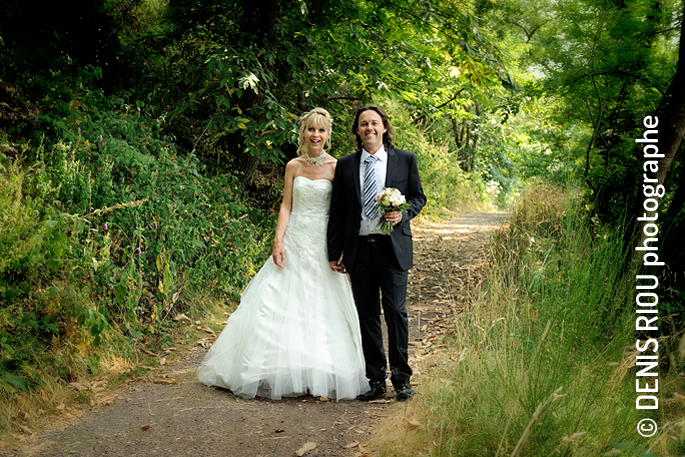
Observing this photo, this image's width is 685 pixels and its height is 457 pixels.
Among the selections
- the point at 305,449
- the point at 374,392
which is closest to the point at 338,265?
the point at 374,392

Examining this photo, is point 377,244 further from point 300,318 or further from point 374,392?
point 374,392

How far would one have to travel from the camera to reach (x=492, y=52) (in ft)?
23.6

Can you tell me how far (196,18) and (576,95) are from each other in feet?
17.6

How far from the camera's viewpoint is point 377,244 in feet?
14.5

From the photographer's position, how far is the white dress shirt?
4.38 meters

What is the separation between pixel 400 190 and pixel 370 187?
24 centimetres

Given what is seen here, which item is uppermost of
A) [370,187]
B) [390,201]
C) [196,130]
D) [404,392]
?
[196,130]

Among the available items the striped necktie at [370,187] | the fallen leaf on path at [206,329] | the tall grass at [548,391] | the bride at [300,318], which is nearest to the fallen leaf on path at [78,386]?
the bride at [300,318]

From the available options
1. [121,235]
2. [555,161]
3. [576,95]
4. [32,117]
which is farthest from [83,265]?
[555,161]

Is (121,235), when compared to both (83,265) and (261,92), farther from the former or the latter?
(261,92)

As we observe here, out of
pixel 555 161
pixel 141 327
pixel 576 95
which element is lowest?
pixel 141 327

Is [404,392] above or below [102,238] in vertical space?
below

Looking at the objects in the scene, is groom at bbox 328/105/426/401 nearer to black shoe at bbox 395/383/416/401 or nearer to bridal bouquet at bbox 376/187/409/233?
black shoe at bbox 395/383/416/401

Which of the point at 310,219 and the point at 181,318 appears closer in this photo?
the point at 310,219
